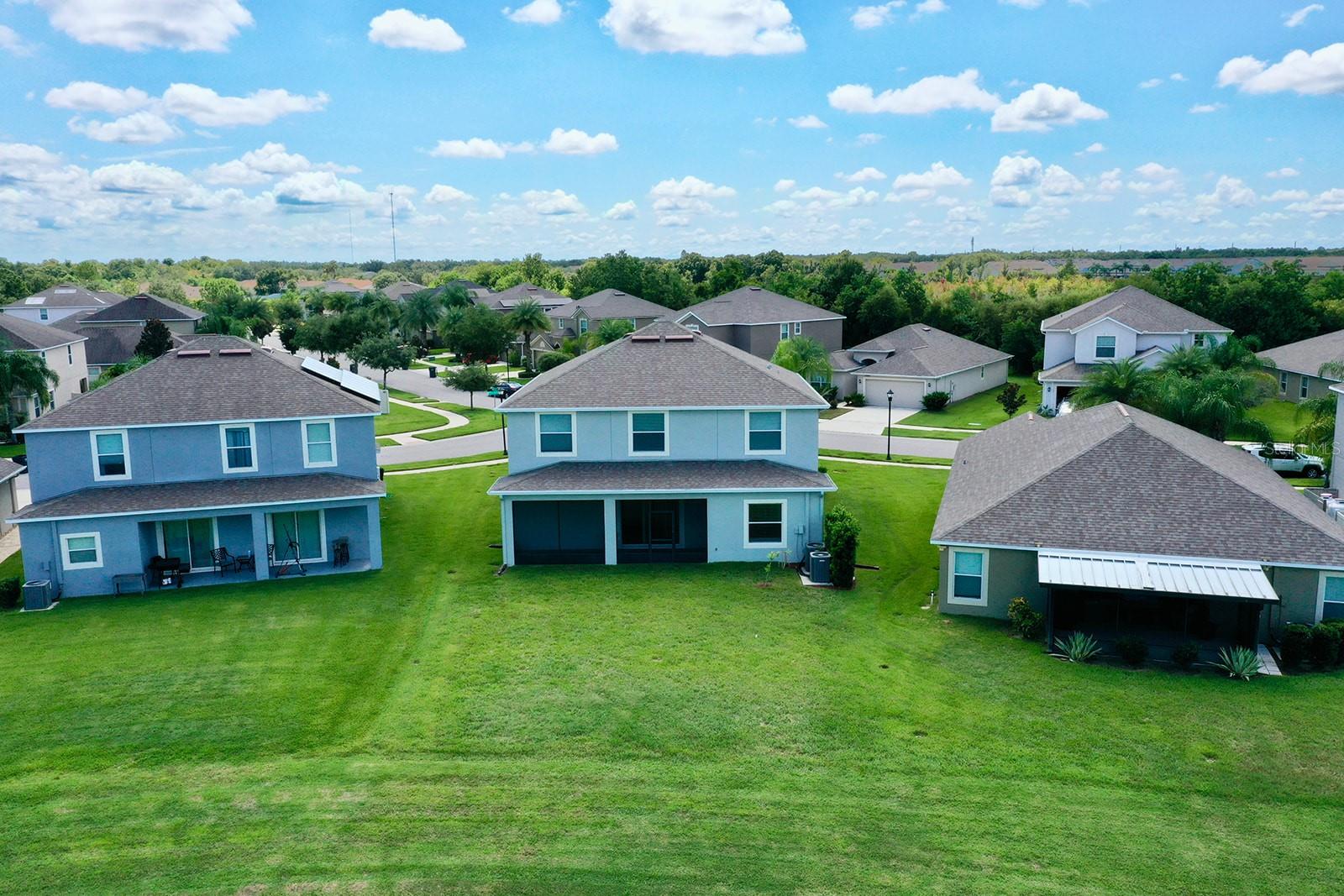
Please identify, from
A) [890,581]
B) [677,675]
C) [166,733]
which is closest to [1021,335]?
[890,581]

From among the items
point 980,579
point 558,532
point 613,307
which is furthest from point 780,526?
point 613,307

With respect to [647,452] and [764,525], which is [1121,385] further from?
[647,452]

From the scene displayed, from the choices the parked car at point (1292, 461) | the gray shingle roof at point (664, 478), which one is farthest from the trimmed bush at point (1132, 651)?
the parked car at point (1292, 461)

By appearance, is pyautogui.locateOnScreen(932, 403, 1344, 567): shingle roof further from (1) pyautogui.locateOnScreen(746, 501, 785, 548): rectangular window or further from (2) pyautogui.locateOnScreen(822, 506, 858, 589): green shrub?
(1) pyautogui.locateOnScreen(746, 501, 785, 548): rectangular window

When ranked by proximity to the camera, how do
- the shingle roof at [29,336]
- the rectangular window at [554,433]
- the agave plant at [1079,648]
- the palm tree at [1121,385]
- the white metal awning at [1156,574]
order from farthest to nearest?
the shingle roof at [29,336] → the palm tree at [1121,385] → the rectangular window at [554,433] → the agave plant at [1079,648] → the white metal awning at [1156,574]

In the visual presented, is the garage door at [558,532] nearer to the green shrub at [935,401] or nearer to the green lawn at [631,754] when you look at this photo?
the green lawn at [631,754]

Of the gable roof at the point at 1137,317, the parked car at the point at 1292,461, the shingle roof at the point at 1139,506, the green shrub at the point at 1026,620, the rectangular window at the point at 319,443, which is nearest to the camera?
the shingle roof at the point at 1139,506

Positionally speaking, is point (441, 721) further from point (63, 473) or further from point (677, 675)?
point (63, 473)
